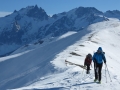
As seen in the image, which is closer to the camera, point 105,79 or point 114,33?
point 105,79

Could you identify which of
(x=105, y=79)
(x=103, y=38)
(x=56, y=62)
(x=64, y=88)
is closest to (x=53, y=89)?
(x=64, y=88)

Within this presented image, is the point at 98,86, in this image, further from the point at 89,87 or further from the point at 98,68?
the point at 98,68

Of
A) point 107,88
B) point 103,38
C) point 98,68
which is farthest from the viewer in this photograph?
point 103,38

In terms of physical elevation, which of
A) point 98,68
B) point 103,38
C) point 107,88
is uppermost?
point 103,38

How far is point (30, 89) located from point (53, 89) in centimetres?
156

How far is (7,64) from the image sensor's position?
55031 millimetres

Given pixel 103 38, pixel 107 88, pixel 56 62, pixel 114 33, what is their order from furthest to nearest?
pixel 114 33
pixel 103 38
pixel 56 62
pixel 107 88

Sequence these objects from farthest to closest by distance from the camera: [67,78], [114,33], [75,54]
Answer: [114,33], [75,54], [67,78]

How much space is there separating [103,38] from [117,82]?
4480 cm

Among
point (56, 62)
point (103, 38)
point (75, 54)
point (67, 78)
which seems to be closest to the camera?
point (67, 78)

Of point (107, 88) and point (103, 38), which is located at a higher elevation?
point (103, 38)

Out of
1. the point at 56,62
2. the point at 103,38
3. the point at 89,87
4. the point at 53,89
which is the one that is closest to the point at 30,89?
the point at 53,89

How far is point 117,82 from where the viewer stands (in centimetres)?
1981

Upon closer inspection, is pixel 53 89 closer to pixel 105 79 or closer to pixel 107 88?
pixel 107 88
